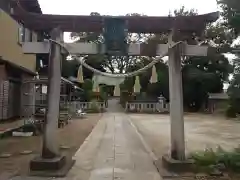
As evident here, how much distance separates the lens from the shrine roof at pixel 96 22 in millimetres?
9203

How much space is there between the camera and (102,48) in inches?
359

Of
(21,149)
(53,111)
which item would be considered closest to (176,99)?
(53,111)

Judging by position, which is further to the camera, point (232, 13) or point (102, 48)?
point (232, 13)

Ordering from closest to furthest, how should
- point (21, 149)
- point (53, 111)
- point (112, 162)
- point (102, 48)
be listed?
1. point (53, 111)
2. point (102, 48)
3. point (112, 162)
4. point (21, 149)

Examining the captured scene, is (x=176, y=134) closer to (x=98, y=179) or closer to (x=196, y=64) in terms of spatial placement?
(x=98, y=179)

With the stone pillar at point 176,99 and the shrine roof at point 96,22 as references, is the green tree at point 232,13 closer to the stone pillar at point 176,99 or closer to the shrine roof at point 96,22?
the shrine roof at point 96,22

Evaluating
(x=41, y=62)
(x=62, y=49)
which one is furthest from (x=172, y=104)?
(x=41, y=62)

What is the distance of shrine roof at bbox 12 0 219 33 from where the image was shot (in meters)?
9.20

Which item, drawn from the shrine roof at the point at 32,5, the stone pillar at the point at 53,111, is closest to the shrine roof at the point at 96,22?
the stone pillar at the point at 53,111

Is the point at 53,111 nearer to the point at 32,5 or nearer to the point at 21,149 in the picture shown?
the point at 21,149

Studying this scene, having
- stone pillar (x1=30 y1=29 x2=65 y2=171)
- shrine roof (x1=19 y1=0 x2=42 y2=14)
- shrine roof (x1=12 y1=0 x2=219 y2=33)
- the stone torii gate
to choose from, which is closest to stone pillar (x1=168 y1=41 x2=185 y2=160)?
the stone torii gate

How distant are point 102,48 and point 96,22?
714 mm

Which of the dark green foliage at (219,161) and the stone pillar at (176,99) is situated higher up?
the stone pillar at (176,99)

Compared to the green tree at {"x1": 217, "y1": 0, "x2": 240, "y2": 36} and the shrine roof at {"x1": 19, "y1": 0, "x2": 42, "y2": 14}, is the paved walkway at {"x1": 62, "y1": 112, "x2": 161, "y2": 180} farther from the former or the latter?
the shrine roof at {"x1": 19, "y1": 0, "x2": 42, "y2": 14}
